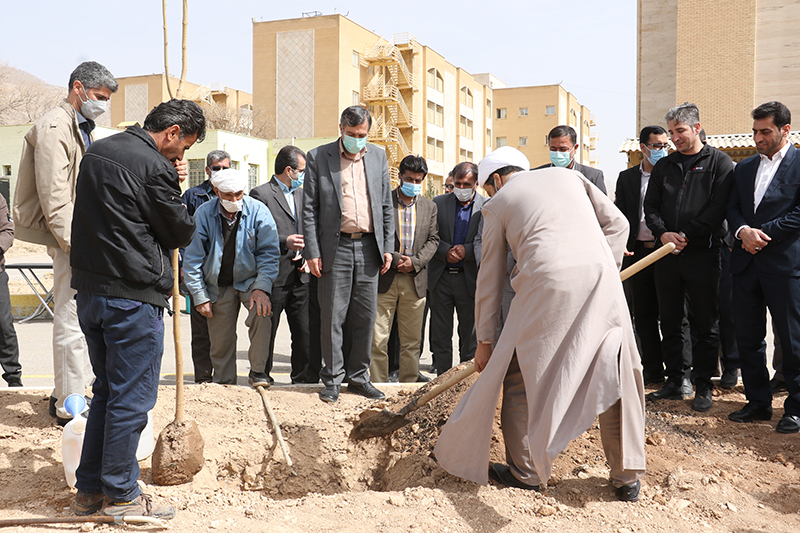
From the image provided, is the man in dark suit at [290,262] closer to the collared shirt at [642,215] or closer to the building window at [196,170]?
the collared shirt at [642,215]

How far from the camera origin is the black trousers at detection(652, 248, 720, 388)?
16.5 ft

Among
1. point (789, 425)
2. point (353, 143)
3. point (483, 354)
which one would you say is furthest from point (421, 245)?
point (789, 425)

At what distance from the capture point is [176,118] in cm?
320

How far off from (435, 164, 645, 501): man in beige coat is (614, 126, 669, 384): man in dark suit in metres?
2.35

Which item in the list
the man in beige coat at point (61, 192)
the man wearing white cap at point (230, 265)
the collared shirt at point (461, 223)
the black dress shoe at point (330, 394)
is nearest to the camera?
the man in beige coat at point (61, 192)

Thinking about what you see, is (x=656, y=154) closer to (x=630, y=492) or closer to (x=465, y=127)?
(x=630, y=492)

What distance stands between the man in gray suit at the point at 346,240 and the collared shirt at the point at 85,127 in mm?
1639

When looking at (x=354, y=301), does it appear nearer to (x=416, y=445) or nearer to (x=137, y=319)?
(x=416, y=445)

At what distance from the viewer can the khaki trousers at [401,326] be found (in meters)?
5.89

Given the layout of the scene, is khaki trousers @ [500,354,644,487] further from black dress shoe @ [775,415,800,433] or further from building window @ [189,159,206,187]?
building window @ [189,159,206,187]

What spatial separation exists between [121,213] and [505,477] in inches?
97.7

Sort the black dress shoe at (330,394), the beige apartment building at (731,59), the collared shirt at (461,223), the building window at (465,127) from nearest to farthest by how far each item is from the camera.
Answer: the black dress shoe at (330,394), the collared shirt at (461,223), the beige apartment building at (731,59), the building window at (465,127)

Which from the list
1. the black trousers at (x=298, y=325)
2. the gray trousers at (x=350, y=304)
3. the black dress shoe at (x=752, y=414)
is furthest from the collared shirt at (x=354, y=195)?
the black dress shoe at (x=752, y=414)

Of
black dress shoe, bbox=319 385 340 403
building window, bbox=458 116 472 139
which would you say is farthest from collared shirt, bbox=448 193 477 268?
building window, bbox=458 116 472 139
